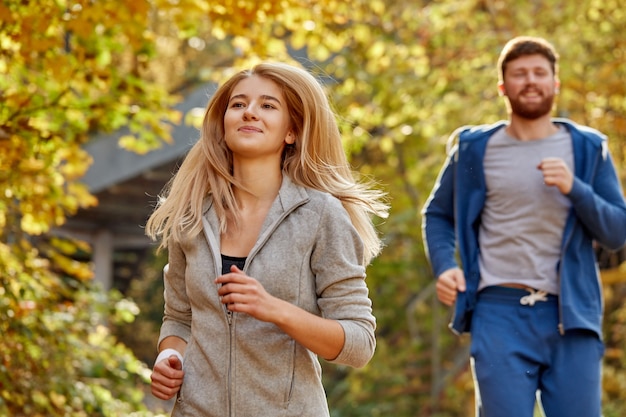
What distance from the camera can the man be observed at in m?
4.44

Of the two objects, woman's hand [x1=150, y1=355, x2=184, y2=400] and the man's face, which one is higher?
the man's face

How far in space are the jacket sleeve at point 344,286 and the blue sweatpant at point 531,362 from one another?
4.74 feet

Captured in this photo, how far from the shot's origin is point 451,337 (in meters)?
13.9

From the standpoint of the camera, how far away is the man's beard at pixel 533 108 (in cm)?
473

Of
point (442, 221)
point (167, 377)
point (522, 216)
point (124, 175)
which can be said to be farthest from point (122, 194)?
point (167, 377)

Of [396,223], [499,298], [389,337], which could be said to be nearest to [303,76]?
[499,298]

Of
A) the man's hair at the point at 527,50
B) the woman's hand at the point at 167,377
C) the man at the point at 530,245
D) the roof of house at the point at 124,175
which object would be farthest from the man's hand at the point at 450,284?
the roof of house at the point at 124,175

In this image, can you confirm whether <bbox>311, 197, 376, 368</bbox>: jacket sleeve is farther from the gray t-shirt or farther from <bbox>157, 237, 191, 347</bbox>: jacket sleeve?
the gray t-shirt

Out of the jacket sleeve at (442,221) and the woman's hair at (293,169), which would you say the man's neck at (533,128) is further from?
the woman's hair at (293,169)

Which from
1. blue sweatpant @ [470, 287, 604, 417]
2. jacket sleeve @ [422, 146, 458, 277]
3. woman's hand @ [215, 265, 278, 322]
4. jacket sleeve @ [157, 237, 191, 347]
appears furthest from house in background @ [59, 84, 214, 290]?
woman's hand @ [215, 265, 278, 322]

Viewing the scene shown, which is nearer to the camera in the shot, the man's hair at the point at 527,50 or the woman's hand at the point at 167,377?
the woman's hand at the point at 167,377

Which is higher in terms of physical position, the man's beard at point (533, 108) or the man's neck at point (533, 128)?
the man's beard at point (533, 108)

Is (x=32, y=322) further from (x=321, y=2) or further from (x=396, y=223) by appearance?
(x=396, y=223)

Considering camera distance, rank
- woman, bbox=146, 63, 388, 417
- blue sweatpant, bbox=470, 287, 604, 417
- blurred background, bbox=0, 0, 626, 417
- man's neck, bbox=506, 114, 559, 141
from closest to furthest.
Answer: woman, bbox=146, 63, 388, 417 < blue sweatpant, bbox=470, 287, 604, 417 < man's neck, bbox=506, 114, 559, 141 < blurred background, bbox=0, 0, 626, 417
